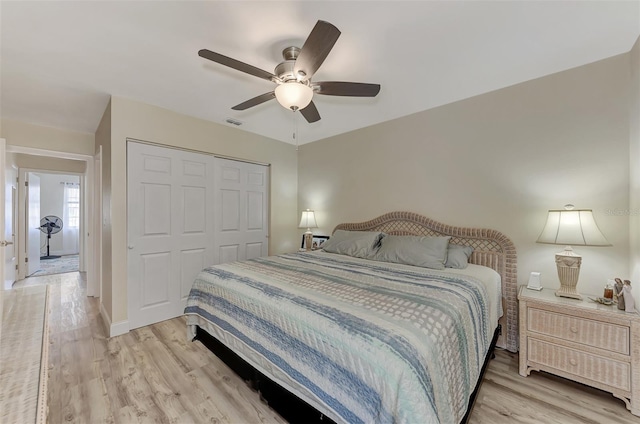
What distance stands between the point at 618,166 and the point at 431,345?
90.9 inches

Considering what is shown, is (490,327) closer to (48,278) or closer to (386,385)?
(386,385)

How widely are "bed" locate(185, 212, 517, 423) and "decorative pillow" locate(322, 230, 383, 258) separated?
44cm

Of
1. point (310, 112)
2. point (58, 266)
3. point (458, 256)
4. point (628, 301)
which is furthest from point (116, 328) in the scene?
point (58, 266)

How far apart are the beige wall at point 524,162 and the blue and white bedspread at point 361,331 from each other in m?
0.76

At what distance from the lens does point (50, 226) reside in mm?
7348

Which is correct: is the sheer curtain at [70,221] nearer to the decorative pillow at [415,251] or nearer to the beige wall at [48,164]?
the beige wall at [48,164]

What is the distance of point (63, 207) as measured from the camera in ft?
25.3

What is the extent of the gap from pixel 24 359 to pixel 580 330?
10.7ft

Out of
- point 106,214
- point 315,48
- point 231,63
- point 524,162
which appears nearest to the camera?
point 315,48

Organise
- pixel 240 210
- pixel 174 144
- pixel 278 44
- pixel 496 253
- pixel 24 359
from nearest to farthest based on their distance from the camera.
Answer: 1. pixel 24 359
2. pixel 278 44
3. pixel 496 253
4. pixel 174 144
5. pixel 240 210

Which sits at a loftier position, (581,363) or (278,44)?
(278,44)

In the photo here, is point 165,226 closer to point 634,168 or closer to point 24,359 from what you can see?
point 24,359

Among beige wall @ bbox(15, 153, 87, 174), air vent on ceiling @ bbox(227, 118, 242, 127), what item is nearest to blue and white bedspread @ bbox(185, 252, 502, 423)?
air vent on ceiling @ bbox(227, 118, 242, 127)

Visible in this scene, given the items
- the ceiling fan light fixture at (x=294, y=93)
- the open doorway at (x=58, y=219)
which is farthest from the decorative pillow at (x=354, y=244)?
the open doorway at (x=58, y=219)
